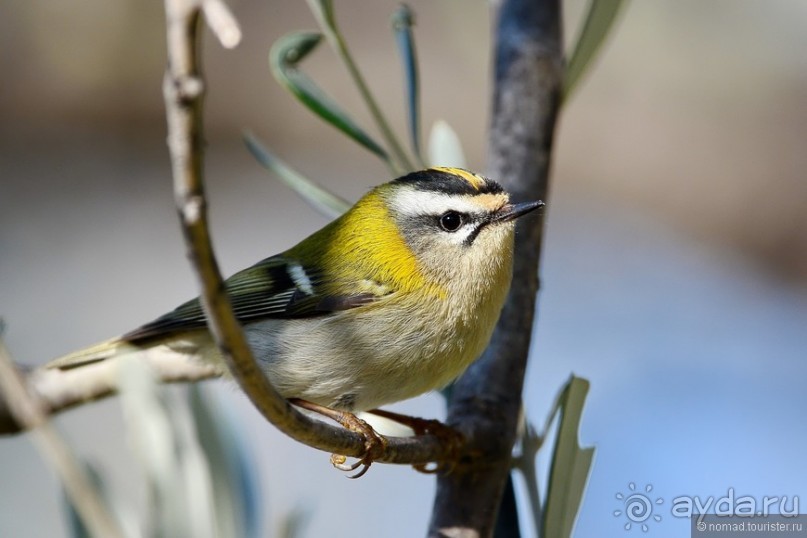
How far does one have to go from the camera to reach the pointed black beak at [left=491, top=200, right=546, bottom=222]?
143 centimetres

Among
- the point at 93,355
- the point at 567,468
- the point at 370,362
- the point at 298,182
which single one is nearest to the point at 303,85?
the point at 298,182

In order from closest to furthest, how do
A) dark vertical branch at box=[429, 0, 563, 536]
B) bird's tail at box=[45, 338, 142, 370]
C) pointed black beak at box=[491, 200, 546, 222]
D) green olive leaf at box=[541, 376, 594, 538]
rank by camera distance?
green olive leaf at box=[541, 376, 594, 538]
dark vertical branch at box=[429, 0, 563, 536]
pointed black beak at box=[491, 200, 546, 222]
bird's tail at box=[45, 338, 142, 370]

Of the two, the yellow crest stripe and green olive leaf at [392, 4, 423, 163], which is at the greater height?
green olive leaf at [392, 4, 423, 163]

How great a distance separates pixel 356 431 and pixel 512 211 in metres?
0.43

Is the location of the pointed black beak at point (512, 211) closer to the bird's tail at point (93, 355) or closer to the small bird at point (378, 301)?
the small bird at point (378, 301)

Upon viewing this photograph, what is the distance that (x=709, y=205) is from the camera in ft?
14.1

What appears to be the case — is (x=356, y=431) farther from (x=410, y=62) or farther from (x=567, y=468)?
(x=410, y=62)

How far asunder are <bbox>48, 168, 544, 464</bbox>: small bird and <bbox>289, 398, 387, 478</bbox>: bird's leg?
0.5 inches

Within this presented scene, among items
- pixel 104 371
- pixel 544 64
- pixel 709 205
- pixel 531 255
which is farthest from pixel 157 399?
pixel 709 205

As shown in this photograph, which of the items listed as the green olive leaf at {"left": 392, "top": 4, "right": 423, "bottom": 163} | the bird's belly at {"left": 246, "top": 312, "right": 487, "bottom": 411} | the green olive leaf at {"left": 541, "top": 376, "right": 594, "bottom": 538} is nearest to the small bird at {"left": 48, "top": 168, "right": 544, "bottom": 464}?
the bird's belly at {"left": 246, "top": 312, "right": 487, "bottom": 411}

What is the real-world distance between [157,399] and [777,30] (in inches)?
155

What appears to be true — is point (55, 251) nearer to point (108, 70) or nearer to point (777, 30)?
point (108, 70)

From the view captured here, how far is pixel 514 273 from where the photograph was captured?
1552mm

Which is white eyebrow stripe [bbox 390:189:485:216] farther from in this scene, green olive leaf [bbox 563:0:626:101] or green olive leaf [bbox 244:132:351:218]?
green olive leaf [bbox 563:0:626:101]
